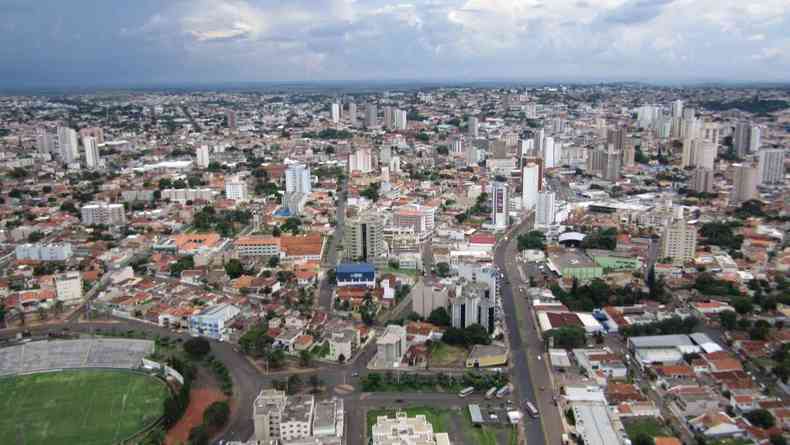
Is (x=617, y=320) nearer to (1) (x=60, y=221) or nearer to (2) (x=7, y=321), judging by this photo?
(2) (x=7, y=321)

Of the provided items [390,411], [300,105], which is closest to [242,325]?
[390,411]

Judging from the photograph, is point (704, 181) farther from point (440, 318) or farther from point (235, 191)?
point (235, 191)

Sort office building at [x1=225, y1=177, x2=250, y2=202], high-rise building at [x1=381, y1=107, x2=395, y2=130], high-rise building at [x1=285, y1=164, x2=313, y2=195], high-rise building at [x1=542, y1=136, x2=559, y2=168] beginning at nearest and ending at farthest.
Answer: office building at [x1=225, y1=177, x2=250, y2=202]
high-rise building at [x1=285, y1=164, x2=313, y2=195]
high-rise building at [x1=542, y1=136, x2=559, y2=168]
high-rise building at [x1=381, y1=107, x2=395, y2=130]

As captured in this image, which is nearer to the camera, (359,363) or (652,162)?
(359,363)

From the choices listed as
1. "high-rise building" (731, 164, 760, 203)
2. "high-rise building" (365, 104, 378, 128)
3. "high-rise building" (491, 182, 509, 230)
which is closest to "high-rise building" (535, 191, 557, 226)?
"high-rise building" (491, 182, 509, 230)

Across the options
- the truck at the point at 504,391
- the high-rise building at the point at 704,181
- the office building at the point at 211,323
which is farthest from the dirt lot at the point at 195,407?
the high-rise building at the point at 704,181

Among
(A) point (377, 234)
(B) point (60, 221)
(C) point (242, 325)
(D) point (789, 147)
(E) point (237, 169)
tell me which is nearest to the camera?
(C) point (242, 325)

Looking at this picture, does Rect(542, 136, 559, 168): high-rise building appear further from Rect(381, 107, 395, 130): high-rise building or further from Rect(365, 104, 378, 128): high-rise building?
Rect(365, 104, 378, 128): high-rise building
